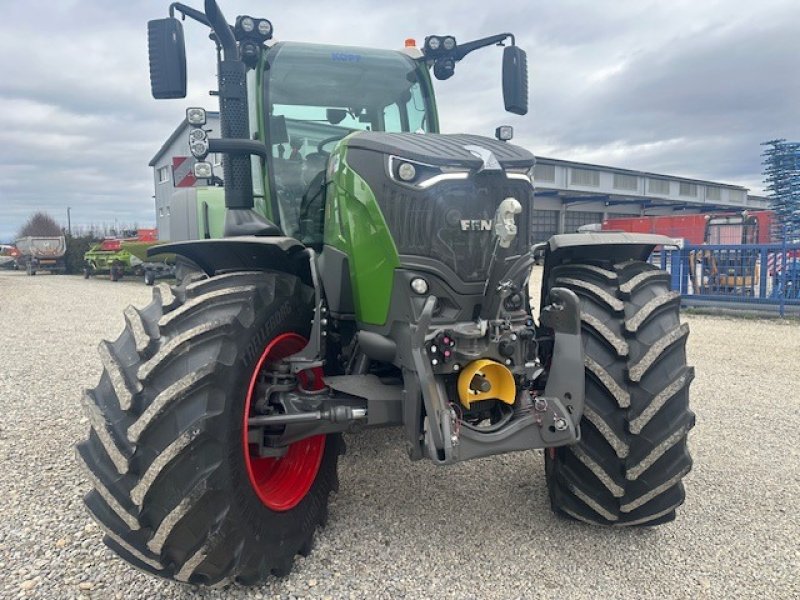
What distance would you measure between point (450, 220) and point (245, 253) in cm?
98

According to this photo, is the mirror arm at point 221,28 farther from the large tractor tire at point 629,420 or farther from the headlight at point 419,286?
the large tractor tire at point 629,420

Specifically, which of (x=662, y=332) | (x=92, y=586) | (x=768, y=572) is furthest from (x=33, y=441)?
(x=768, y=572)

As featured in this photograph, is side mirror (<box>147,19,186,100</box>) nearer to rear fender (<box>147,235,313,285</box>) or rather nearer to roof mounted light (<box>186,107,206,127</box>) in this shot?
roof mounted light (<box>186,107,206,127</box>)

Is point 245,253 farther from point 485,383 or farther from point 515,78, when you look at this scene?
point 515,78

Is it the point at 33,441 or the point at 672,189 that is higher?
the point at 672,189

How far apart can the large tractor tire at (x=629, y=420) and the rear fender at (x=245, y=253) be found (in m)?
1.41

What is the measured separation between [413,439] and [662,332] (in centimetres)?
129

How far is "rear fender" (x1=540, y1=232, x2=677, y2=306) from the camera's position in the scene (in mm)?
3019

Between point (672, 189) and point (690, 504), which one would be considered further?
point (672, 189)

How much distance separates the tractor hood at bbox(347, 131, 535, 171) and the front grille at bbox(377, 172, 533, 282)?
0.08m

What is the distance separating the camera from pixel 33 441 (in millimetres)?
4242

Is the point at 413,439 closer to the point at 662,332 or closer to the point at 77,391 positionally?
the point at 662,332

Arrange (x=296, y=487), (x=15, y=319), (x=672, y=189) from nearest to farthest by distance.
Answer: (x=296, y=487), (x=15, y=319), (x=672, y=189)

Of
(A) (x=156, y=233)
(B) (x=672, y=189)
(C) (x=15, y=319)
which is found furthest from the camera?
(B) (x=672, y=189)
